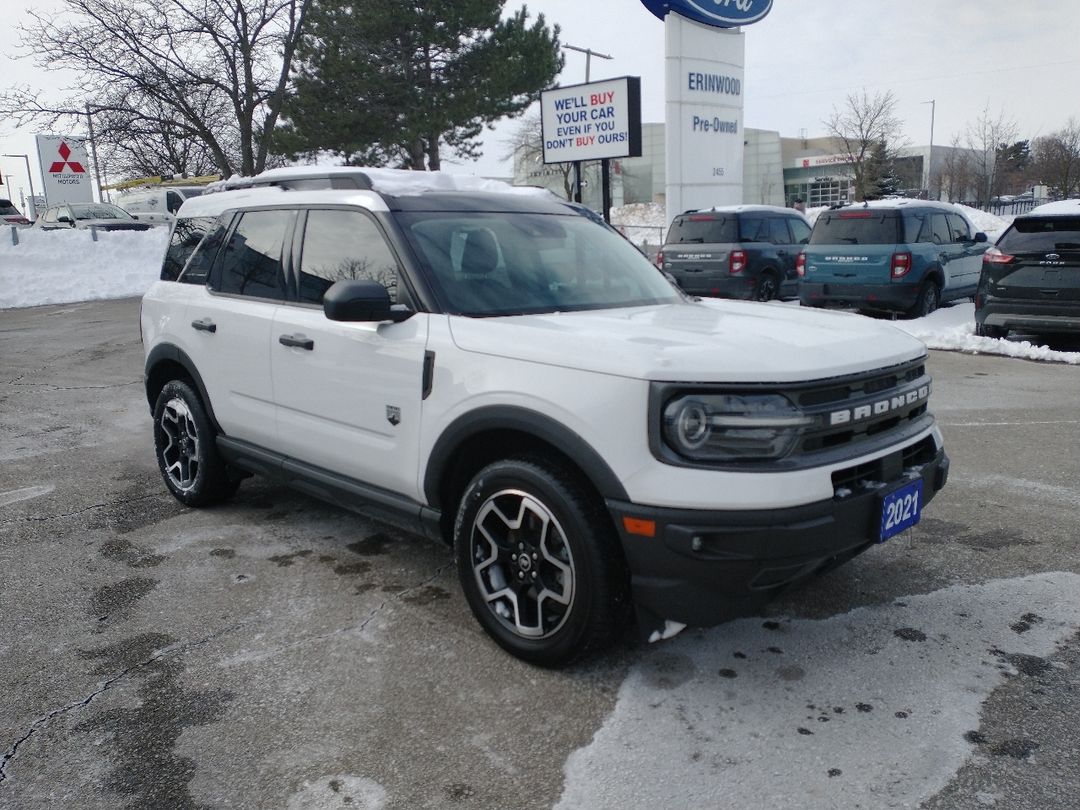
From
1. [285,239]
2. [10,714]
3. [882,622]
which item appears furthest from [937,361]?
[10,714]

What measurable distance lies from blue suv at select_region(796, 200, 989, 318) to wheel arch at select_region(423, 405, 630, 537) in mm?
10043

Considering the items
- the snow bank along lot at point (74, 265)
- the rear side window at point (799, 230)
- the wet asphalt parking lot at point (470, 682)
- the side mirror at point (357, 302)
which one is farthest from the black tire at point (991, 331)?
the snow bank along lot at point (74, 265)

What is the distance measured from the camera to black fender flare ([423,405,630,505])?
285cm

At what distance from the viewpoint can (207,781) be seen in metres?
2.63

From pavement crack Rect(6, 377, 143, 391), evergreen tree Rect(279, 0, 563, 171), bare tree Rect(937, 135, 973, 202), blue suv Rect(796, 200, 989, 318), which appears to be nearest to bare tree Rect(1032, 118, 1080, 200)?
bare tree Rect(937, 135, 973, 202)

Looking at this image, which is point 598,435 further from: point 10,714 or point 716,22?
point 716,22

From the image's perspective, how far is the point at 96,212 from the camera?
26141mm

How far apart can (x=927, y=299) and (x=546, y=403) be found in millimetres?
10944

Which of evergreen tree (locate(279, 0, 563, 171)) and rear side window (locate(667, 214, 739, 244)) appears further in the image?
evergreen tree (locate(279, 0, 563, 171))

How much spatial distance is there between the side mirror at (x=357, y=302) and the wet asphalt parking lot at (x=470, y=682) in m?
1.26

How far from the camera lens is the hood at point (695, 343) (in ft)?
9.11

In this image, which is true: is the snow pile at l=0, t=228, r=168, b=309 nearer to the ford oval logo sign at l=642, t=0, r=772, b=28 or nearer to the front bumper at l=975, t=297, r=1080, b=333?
the ford oval logo sign at l=642, t=0, r=772, b=28

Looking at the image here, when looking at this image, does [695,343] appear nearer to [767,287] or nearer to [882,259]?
[882,259]

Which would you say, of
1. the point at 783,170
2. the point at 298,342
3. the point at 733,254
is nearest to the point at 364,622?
the point at 298,342
